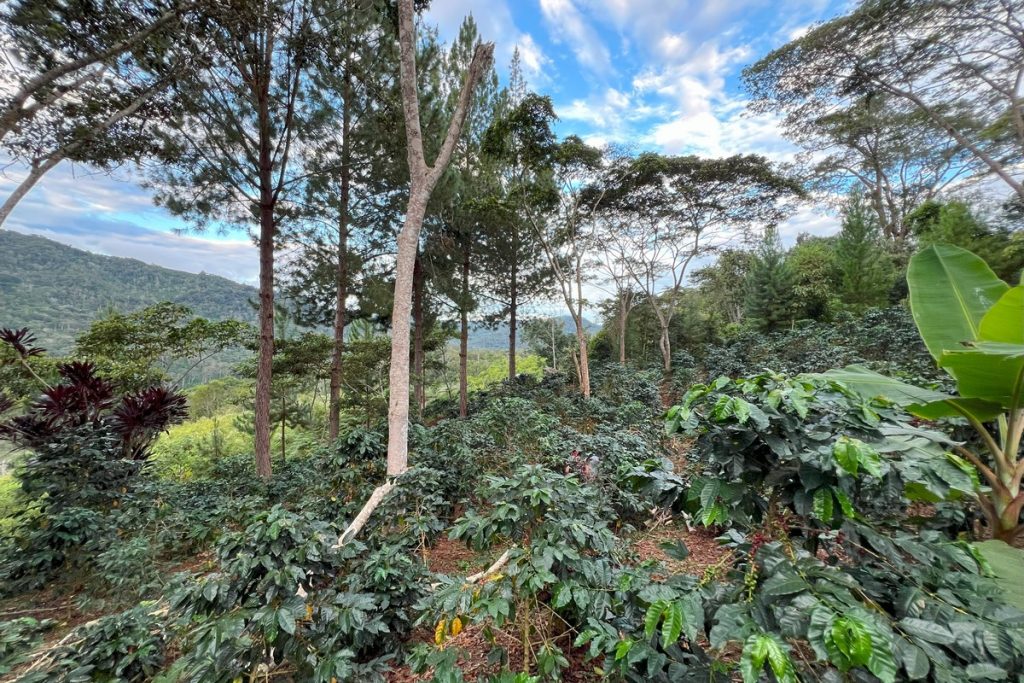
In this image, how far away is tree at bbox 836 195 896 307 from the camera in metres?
11.5

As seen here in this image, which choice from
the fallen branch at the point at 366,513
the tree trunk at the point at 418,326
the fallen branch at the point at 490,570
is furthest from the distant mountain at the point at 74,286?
the fallen branch at the point at 490,570

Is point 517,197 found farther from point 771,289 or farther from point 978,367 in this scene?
point 771,289

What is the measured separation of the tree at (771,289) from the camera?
13.9 m

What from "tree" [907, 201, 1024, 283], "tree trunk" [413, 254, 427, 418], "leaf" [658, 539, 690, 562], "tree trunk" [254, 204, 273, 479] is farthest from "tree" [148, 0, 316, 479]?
"tree" [907, 201, 1024, 283]

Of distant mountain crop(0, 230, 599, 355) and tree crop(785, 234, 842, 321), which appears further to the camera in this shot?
distant mountain crop(0, 230, 599, 355)

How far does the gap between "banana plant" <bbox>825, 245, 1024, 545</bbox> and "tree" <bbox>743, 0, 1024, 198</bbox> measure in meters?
9.22

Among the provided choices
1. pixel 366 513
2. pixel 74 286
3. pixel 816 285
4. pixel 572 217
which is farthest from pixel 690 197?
pixel 74 286

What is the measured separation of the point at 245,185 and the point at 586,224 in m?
8.07

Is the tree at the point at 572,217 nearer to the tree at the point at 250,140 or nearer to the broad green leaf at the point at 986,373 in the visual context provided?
the tree at the point at 250,140

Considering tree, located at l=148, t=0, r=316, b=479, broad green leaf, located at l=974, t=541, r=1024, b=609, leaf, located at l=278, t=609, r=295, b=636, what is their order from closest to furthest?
broad green leaf, located at l=974, t=541, r=1024, b=609 < leaf, located at l=278, t=609, r=295, b=636 < tree, located at l=148, t=0, r=316, b=479

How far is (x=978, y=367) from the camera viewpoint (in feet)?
4.89

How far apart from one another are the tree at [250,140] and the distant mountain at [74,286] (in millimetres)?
21543

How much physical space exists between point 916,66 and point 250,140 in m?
13.2

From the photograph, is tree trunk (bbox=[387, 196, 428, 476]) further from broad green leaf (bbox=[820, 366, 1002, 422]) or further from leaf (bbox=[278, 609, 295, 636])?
broad green leaf (bbox=[820, 366, 1002, 422])
